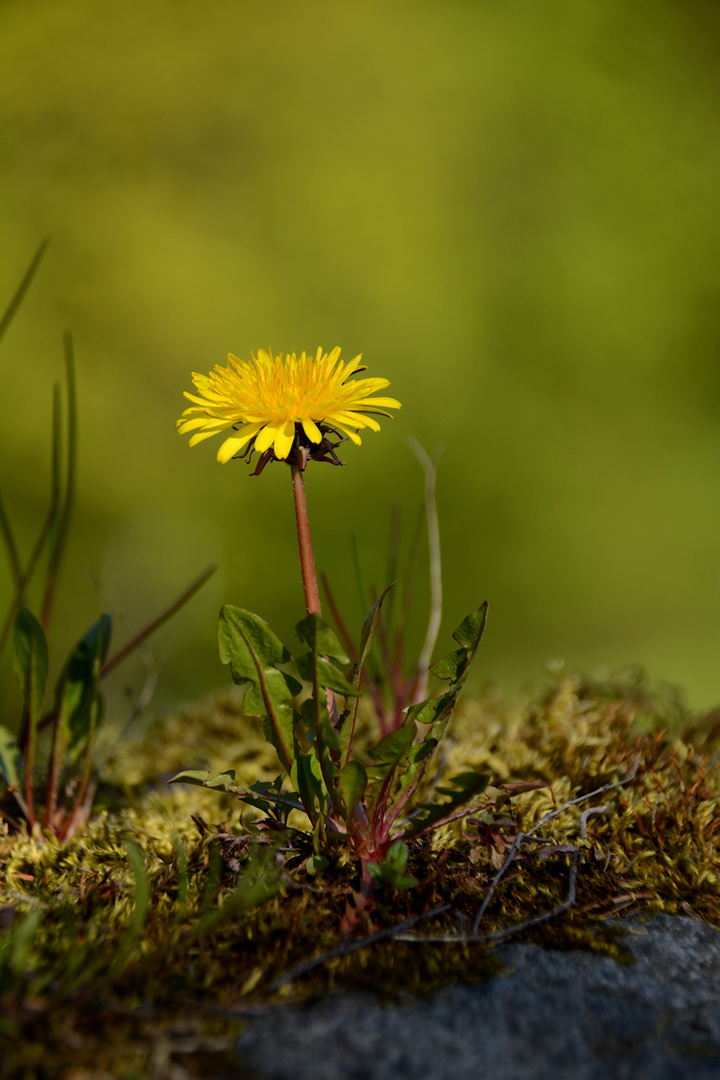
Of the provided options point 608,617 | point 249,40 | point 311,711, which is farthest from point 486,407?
point 311,711

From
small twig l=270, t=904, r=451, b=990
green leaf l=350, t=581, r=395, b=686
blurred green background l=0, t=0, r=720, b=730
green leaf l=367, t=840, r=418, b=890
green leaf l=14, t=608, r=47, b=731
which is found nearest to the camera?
small twig l=270, t=904, r=451, b=990

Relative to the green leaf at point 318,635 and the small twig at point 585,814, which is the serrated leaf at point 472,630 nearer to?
the green leaf at point 318,635

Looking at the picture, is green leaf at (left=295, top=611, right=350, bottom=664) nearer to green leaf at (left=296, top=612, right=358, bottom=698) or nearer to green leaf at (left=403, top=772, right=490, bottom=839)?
green leaf at (left=296, top=612, right=358, bottom=698)

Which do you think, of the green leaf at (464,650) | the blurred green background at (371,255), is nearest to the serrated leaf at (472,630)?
the green leaf at (464,650)

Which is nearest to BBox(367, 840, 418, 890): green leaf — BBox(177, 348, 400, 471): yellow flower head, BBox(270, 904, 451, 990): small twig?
BBox(270, 904, 451, 990): small twig

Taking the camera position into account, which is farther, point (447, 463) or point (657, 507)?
point (657, 507)

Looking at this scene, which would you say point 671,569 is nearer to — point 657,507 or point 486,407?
point 657,507
